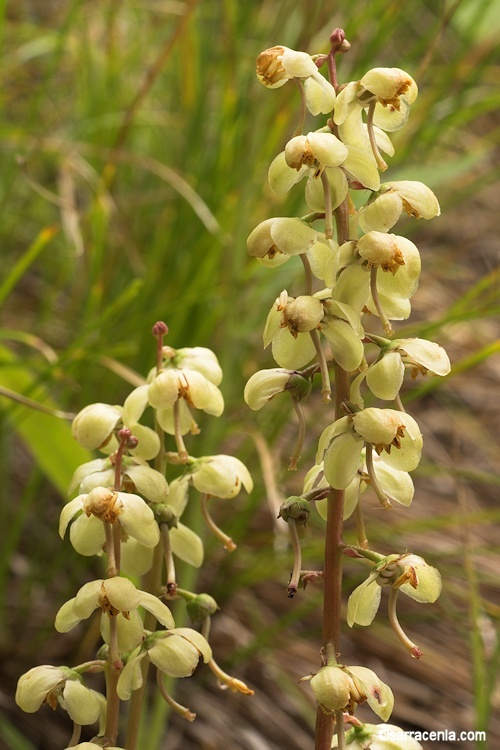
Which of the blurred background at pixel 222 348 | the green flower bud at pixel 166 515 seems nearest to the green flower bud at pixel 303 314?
the green flower bud at pixel 166 515

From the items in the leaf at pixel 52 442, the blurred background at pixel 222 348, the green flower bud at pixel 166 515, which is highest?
the blurred background at pixel 222 348

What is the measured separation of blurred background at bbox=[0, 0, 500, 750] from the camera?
112cm

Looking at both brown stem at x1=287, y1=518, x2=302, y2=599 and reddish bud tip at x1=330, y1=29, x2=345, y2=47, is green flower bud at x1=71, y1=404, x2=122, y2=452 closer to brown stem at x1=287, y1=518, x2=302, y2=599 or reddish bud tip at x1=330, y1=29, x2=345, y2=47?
brown stem at x1=287, y1=518, x2=302, y2=599

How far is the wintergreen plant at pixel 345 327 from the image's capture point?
1.50 feet

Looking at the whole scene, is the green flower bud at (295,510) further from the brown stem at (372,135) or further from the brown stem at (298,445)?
the brown stem at (372,135)

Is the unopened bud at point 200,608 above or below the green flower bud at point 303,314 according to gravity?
below

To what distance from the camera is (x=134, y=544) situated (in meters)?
0.53

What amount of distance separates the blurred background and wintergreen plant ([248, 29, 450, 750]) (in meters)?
0.36

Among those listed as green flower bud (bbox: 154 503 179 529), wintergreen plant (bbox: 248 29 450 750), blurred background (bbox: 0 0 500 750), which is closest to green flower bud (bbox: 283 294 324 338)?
wintergreen plant (bbox: 248 29 450 750)

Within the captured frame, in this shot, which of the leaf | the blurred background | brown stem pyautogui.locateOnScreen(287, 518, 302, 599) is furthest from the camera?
the blurred background

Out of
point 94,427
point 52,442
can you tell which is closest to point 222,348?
point 52,442

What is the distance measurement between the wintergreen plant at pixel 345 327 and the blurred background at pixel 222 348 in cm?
36

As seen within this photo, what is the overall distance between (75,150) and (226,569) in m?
0.69

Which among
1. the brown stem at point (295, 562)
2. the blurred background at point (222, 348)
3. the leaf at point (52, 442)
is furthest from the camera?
the blurred background at point (222, 348)
